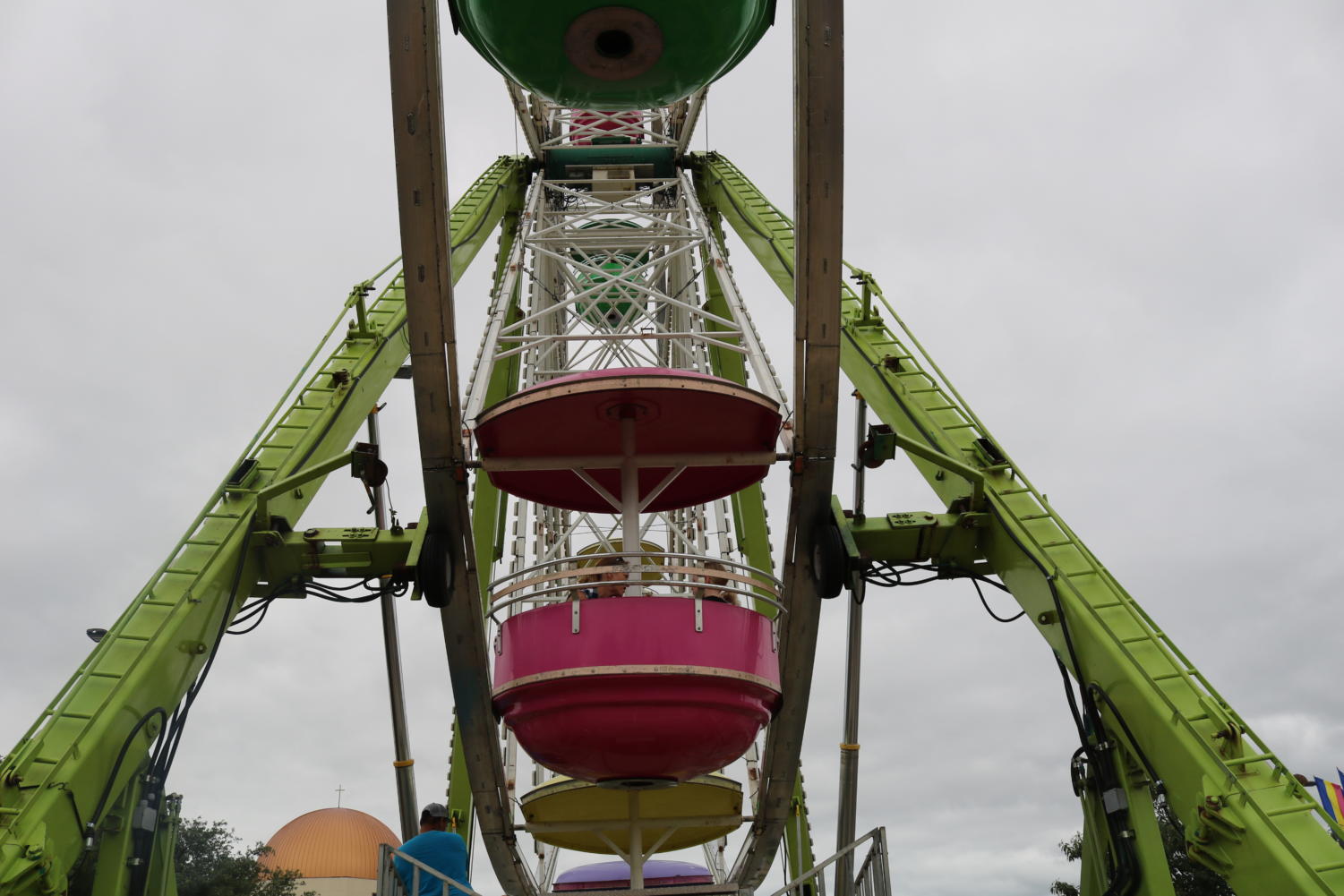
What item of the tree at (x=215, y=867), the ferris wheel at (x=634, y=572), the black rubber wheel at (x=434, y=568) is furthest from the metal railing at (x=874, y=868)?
the tree at (x=215, y=867)

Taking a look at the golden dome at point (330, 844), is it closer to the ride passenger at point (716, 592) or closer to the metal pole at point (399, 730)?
the metal pole at point (399, 730)

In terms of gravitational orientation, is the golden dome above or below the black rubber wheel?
above

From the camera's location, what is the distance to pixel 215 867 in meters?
32.5

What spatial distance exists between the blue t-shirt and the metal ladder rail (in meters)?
6.21

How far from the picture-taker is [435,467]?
11148 mm

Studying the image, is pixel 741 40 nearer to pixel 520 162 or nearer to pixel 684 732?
pixel 684 732

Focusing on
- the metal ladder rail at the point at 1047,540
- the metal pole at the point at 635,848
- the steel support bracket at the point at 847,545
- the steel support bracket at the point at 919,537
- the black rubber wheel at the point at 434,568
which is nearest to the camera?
the metal ladder rail at the point at 1047,540

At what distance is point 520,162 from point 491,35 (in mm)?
12413

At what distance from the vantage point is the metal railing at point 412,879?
28.2ft

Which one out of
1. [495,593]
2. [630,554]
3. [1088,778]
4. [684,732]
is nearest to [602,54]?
[630,554]

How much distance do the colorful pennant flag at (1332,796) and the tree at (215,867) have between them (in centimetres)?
2697

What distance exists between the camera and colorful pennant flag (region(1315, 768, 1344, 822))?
A: 44.2 feet

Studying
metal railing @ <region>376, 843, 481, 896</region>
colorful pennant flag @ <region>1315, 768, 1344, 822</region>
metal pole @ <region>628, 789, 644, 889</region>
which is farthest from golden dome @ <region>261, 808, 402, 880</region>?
metal railing @ <region>376, 843, 481, 896</region>

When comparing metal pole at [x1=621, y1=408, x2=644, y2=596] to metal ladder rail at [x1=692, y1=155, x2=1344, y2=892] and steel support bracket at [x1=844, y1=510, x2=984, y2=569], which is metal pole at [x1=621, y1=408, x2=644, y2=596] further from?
metal ladder rail at [x1=692, y1=155, x2=1344, y2=892]
